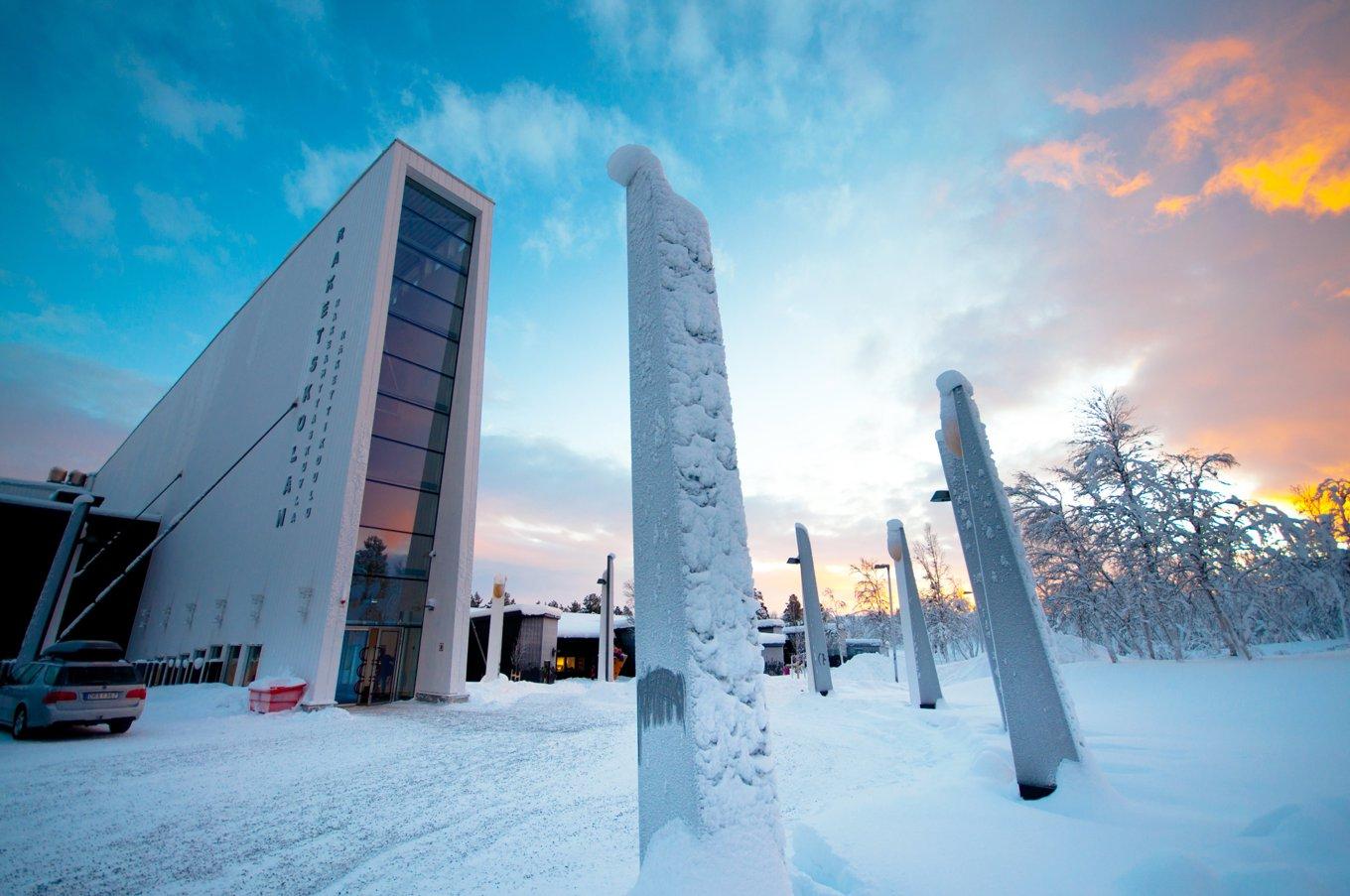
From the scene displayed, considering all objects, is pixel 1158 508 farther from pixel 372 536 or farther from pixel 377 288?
pixel 377 288

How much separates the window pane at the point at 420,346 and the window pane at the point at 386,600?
22.6ft

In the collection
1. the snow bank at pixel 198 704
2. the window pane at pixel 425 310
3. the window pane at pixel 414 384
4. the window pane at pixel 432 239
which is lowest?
the snow bank at pixel 198 704

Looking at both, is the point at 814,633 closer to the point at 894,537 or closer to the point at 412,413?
the point at 894,537

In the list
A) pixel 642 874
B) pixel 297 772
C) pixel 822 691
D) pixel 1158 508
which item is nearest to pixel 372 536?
pixel 297 772

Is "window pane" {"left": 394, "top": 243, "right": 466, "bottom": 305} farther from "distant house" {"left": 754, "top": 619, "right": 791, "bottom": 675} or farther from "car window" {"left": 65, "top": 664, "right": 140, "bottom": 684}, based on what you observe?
"distant house" {"left": 754, "top": 619, "right": 791, "bottom": 675}

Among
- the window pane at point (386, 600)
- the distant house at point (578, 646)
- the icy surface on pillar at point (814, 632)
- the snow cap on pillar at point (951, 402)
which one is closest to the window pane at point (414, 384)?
the window pane at point (386, 600)

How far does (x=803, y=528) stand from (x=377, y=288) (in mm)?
14349

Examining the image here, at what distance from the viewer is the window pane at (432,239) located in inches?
715

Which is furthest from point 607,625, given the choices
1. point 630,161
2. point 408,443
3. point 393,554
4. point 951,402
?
point 630,161

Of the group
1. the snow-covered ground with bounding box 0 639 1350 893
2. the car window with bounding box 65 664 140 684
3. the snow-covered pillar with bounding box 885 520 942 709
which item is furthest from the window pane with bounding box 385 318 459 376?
the snow-covered pillar with bounding box 885 520 942 709

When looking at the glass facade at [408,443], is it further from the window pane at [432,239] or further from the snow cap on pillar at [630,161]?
the snow cap on pillar at [630,161]

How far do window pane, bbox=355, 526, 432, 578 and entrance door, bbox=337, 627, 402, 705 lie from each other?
163 centimetres

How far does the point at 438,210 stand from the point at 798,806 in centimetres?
2075

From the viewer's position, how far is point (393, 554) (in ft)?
51.4
